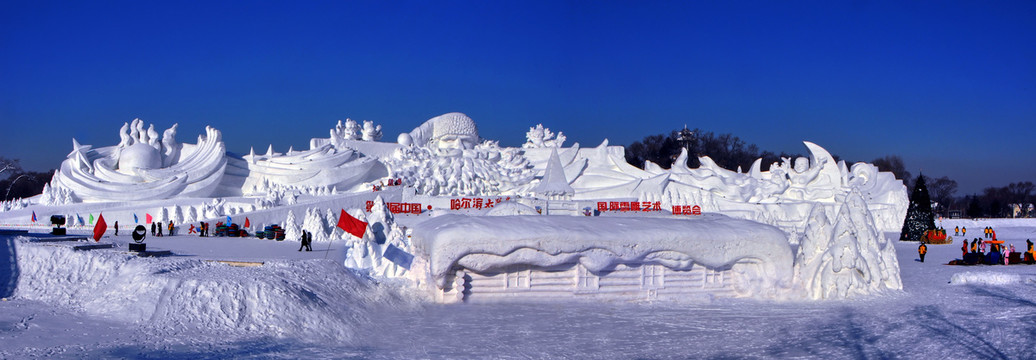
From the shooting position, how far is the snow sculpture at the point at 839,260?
500 inches

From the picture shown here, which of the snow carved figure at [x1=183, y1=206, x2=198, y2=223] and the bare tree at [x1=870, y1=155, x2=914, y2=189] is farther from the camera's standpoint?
the bare tree at [x1=870, y1=155, x2=914, y2=189]

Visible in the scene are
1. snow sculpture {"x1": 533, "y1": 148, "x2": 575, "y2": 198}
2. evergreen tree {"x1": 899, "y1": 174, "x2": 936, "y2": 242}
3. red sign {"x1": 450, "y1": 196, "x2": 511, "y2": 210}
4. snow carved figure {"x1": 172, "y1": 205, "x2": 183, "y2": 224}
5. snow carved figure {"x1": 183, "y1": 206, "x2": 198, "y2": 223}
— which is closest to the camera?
snow sculpture {"x1": 533, "y1": 148, "x2": 575, "y2": 198}

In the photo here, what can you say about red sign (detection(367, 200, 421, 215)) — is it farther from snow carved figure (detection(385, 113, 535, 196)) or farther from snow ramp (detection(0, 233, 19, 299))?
snow ramp (detection(0, 233, 19, 299))

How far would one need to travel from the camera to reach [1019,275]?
14.9m

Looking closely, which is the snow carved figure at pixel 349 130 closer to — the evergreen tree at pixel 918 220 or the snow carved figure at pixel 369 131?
the snow carved figure at pixel 369 131

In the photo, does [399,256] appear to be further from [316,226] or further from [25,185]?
[25,185]

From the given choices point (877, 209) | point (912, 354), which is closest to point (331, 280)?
point (912, 354)

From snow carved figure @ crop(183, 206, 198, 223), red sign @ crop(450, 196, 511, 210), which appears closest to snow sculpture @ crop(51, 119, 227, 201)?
snow carved figure @ crop(183, 206, 198, 223)

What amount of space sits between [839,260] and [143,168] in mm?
27776

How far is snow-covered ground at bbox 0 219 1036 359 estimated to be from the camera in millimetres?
8634

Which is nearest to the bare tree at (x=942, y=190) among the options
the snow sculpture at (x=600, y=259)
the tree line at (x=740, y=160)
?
the tree line at (x=740, y=160)

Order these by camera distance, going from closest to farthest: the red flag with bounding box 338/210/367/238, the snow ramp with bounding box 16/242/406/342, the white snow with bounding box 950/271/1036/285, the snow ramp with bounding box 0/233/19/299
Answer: the snow ramp with bounding box 16/242/406/342 < the snow ramp with bounding box 0/233/19/299 < the white snow with bounding box 950/271/1036/285 < the red flag with bounding box 338/210/367/238

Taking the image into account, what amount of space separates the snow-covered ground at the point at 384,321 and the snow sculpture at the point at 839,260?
411 millimetres

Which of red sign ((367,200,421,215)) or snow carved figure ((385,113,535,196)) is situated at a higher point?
snow carved figure ((385,113,535,196))
